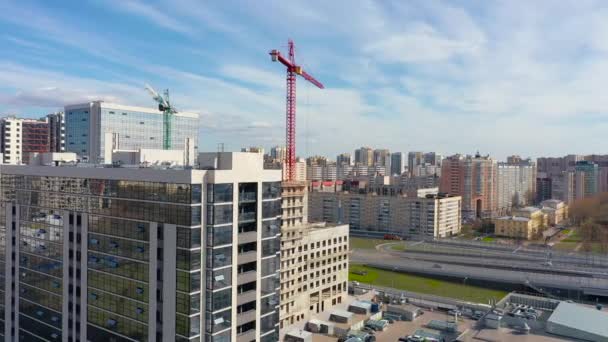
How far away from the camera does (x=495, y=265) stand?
48.3 metres

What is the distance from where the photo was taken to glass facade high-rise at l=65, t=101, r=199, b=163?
5778 centimetres

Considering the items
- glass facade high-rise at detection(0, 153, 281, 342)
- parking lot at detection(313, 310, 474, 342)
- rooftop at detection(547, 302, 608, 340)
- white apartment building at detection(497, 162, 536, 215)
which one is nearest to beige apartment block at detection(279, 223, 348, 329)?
parking lot at detection(313, 310, 474, 342)

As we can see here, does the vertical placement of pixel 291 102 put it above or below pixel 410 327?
above

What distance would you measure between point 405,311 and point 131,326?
21.9 meters

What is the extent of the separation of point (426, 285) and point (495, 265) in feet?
31.3

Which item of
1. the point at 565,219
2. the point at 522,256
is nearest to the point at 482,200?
the point at 565,219

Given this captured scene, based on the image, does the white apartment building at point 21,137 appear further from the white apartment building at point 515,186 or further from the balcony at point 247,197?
the white apartment building at point 515,186

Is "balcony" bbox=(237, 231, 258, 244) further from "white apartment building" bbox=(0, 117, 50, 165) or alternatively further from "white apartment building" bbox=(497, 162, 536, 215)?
"white apartment building" bbox=(497, 162, 536, 215)

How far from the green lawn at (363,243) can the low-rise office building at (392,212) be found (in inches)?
254

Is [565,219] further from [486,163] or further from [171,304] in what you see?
[171,304]

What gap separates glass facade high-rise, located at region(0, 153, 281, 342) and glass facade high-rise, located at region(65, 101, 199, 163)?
37264mm

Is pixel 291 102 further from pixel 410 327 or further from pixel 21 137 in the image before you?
pixel 21 137

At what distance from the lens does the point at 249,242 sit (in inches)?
664

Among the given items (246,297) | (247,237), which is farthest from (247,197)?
(246,297)
